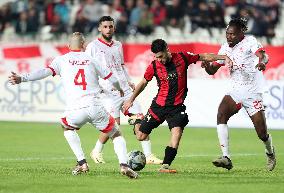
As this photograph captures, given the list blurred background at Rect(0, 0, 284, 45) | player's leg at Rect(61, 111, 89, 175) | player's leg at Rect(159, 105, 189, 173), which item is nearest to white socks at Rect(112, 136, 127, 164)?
player's leg at Rect(61, 111, 89, 175)

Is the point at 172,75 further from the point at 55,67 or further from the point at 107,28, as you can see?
the point at 107,28

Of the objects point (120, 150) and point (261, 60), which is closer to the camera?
point (120, 150)

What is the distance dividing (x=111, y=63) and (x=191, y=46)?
8.33 m

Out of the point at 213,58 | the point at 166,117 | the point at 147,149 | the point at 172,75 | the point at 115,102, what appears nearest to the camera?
the point at 213,58

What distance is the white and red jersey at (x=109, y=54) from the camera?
50.5 feet

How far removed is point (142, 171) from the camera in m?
13.2

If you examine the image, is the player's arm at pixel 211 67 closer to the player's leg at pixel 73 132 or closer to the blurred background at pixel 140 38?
the player's leg at pixel 73 132

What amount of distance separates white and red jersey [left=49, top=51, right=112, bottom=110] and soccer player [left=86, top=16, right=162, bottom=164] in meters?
2.66

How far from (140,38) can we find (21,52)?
3.81 metres

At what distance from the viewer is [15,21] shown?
28688 mm

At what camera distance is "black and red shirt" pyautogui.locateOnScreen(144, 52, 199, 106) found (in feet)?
43.1

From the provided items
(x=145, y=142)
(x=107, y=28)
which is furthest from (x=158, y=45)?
(x=145, y=142)

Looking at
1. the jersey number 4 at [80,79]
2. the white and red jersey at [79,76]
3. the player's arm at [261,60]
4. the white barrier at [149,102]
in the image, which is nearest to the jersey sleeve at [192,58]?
the player's arm at [261,60]

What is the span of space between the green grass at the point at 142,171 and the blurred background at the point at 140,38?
153cm
